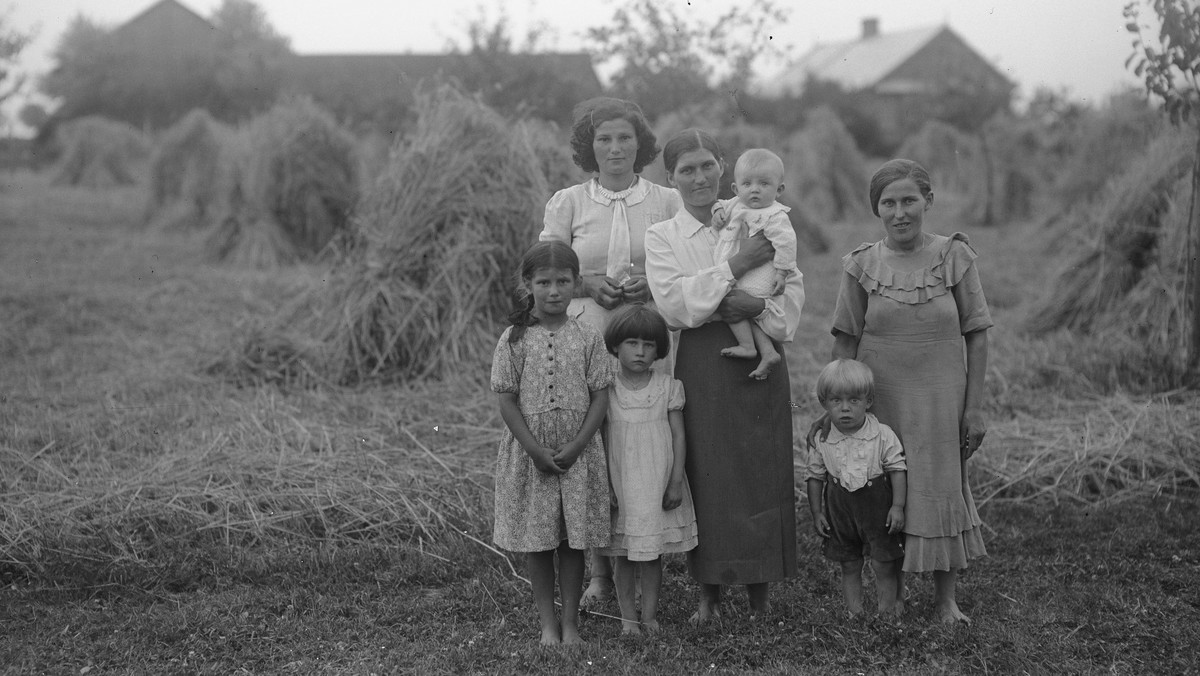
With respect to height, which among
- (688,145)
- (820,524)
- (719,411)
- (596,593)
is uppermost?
(688,145)

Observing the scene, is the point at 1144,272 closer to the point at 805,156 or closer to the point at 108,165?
the point at 805,156

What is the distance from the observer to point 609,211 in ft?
12.5

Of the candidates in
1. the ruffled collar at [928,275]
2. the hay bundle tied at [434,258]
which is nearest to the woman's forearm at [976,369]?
the ruffled collar at [928,275]

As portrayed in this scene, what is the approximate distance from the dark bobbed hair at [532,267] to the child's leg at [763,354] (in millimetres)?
622

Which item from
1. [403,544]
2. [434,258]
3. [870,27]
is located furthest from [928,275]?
[870,27]

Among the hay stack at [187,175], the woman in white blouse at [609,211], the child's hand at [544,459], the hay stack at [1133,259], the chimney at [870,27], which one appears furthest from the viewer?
the chimney at [870,27]

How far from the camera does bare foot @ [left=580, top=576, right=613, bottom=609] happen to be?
396 centimetres

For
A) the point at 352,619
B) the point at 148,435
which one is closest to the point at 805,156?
the point at 148,435

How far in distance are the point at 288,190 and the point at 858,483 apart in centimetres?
1025

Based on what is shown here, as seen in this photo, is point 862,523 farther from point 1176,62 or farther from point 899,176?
point 1176,62

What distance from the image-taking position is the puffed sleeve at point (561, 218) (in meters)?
3.84

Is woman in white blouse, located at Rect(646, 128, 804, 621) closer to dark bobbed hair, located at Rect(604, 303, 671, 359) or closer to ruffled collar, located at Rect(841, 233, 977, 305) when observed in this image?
dark bobbed hair, located at Rect(604, 303, 671, 359)

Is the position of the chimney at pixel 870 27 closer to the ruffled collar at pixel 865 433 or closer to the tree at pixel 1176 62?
the tree at pixel 1176 62

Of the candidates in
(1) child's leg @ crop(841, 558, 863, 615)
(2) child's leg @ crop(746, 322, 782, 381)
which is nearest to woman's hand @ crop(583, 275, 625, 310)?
(2) child's leg @ crop(746, 322, 782, 381)
